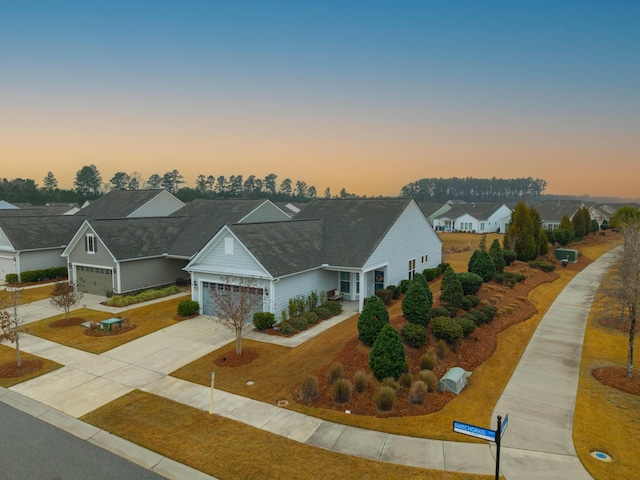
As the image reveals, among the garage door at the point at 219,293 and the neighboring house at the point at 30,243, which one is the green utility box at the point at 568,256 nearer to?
Answer: the garage door at the point at 219,293

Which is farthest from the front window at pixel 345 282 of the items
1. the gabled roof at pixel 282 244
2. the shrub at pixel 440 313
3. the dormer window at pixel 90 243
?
the dormer window at pixel 90 243

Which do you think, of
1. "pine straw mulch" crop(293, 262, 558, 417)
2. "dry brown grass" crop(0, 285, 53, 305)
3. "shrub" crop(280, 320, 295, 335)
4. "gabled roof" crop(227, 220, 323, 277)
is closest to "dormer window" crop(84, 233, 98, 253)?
"dry brown grass" crop(0, 285, 53, 305)

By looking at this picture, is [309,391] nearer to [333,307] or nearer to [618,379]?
[333,307]

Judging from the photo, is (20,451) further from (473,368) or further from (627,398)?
(627,398)

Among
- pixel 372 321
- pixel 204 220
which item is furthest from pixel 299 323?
pixel 204 220

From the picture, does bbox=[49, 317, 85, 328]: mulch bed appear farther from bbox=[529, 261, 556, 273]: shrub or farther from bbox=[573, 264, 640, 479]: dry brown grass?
bbox=[529, 261, 556, 273]: shrub

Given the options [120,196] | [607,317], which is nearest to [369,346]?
[607,317]
